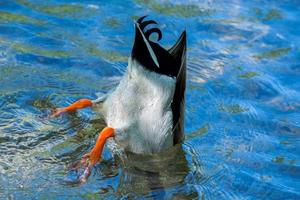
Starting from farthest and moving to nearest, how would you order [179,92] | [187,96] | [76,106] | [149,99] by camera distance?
1. [187,96]
2. [76,106]
3. [149,99]
4. [179,92]

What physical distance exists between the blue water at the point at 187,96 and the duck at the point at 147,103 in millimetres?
161

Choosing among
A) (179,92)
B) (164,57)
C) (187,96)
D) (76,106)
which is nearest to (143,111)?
(179,92)

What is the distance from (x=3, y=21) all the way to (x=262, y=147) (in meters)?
3.03

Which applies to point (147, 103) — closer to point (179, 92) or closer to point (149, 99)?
point (149, 99)

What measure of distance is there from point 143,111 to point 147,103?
0.07m

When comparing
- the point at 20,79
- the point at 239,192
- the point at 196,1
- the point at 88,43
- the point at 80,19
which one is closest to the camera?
the point at 239,192

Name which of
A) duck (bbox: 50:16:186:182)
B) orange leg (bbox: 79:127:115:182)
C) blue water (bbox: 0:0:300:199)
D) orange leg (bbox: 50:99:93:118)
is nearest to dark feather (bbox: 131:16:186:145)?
duck (bbox: 50:16:186:182)

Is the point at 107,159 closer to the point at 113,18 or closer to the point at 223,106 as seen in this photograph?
the point at 223,106

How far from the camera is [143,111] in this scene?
204 inches

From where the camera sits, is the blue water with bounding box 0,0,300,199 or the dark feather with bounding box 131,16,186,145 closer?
the dark feather with bounding box 131,16,186,145

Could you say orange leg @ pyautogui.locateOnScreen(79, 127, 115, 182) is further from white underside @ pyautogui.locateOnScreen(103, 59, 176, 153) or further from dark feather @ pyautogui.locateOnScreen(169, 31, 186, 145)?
dark feather @ pyautogui.locateOnScreen(169, 31, 186, 145)

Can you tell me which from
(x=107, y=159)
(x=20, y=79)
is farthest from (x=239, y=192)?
(x=20, y=79)

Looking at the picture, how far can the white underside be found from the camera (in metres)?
5.09

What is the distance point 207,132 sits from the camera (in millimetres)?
5824
